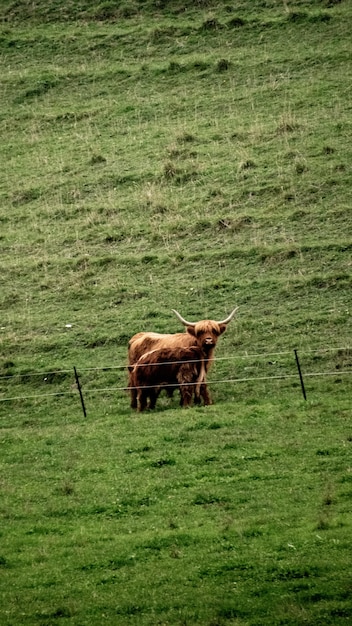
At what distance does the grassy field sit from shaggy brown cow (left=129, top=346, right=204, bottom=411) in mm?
565

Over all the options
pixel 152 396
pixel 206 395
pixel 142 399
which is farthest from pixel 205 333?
pixel 142 399

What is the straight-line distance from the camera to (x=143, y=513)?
17625 mm

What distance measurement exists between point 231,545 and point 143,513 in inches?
81.6

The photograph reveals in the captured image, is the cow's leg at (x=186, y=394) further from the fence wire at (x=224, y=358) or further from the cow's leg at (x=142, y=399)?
the cow's leg at (x=142, y=399)

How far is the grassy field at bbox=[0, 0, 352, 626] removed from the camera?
51.4 ft

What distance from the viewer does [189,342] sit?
23.7 metres

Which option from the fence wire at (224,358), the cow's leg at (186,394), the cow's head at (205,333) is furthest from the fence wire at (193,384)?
the cow's head at (205,333)

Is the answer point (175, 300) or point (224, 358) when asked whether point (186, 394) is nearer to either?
point (224, 358)

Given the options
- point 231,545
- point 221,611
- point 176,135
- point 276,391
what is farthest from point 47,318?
point 221,611

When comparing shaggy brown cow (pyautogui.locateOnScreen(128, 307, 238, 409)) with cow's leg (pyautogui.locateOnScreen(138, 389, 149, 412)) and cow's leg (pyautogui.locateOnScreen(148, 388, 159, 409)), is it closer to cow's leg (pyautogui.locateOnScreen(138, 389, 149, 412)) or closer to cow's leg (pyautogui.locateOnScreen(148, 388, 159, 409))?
cow's leg (pyautogui.locateOnScreen(138, 389, 149, 412))

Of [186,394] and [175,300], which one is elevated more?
[186,394]

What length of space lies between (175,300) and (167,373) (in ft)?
16.3

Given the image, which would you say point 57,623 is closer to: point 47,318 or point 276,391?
point 276,391

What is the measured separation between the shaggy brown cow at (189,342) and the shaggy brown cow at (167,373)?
0.12 m
